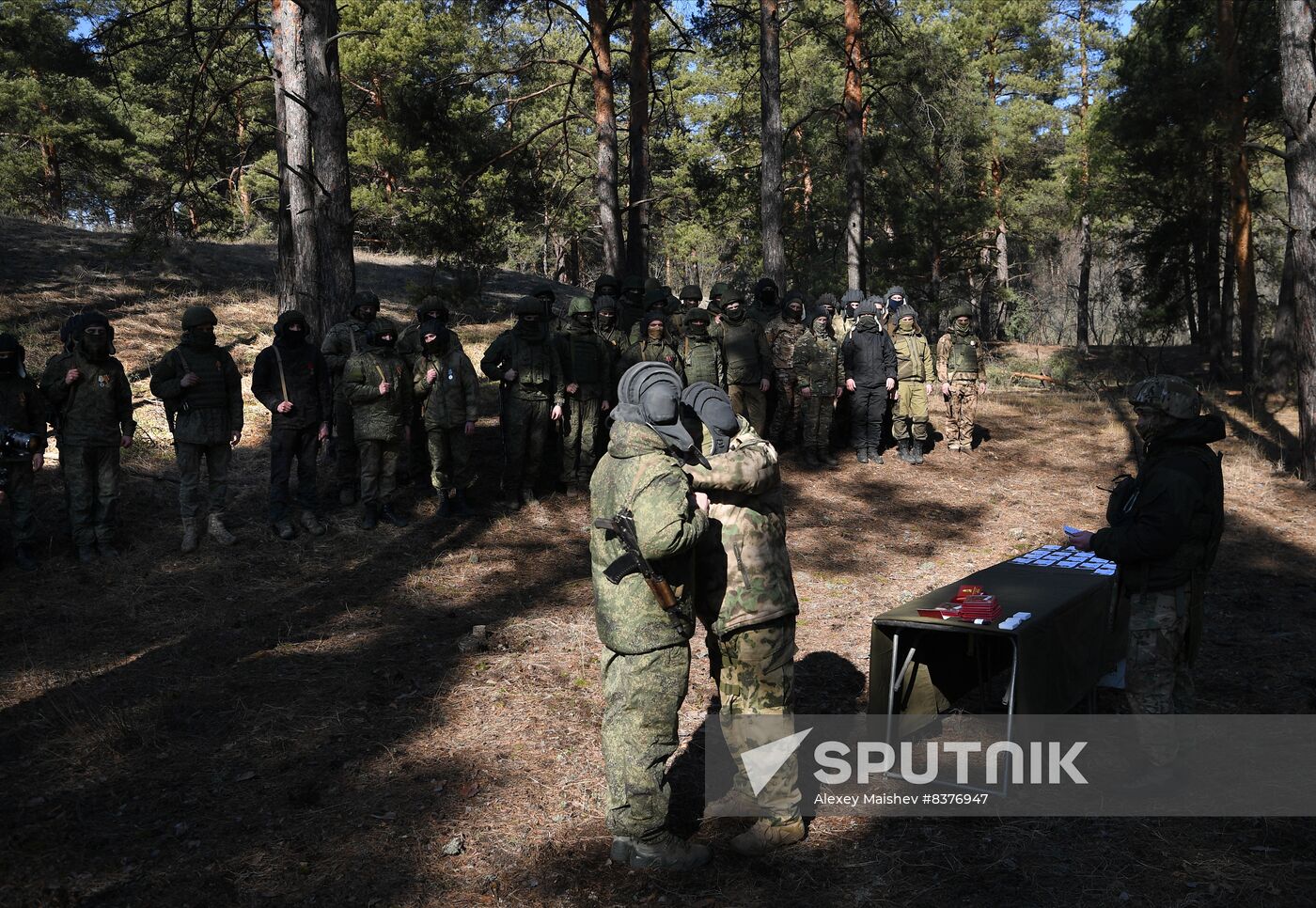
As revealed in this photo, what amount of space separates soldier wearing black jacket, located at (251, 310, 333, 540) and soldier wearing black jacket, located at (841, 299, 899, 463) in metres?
6.68

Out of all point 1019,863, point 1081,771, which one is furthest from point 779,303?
point 1019,863

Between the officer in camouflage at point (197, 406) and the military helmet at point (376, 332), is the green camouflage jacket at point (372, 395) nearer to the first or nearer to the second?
the military helmet at point (376, 332)

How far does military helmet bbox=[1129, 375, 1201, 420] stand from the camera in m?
4.91

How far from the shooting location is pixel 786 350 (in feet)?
41.1

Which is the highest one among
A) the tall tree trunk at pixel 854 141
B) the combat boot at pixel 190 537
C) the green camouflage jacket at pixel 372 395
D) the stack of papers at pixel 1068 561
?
the tall tree trunk at pixel 854 141

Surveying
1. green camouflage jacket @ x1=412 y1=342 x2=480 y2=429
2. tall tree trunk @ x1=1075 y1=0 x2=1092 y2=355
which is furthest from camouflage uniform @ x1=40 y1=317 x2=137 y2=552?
tall tree trunk @ x1=1075 y1=0 x2=1092 y2=355

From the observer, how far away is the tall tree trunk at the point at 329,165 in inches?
396

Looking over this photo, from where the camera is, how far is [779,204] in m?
15.4

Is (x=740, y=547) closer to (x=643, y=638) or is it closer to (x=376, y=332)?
(x=643, y=638)

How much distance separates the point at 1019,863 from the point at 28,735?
18.7 feet

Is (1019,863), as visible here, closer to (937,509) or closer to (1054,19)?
(937,509)

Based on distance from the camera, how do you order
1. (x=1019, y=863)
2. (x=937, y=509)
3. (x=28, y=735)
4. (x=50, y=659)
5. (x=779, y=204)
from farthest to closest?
(x=779, y=204), (x=937, y=509), (x=50, y=659), (x=28, y=735), (x=1019, y=863)

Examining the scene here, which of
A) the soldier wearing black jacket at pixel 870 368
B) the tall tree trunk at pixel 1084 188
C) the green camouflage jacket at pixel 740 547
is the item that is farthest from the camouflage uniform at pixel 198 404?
the tall tree trunk at pixel 1084 188

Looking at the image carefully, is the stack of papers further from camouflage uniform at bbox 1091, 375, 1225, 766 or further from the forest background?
the forest background
